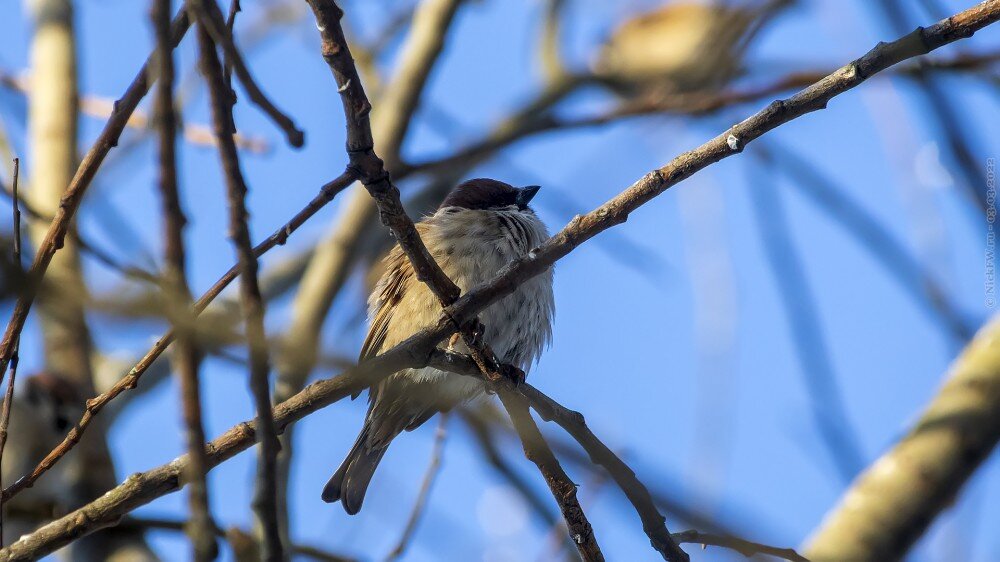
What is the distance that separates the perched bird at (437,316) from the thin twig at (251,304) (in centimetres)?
254

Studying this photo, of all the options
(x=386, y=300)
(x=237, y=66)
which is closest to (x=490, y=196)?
(x=386, y=300)

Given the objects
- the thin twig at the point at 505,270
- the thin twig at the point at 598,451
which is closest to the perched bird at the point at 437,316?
the thin twig at the point at 598,451

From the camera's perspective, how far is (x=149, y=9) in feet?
5.46

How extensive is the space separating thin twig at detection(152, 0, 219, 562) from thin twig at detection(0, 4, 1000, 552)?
67 centimetres

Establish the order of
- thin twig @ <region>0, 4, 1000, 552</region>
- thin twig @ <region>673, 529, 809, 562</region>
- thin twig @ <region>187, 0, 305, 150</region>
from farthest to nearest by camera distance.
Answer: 1. thin twig @ <region>673, 529, 809, 562</region>
2. thin twig @ <region>0, 4, 1000, 552</region>
3. thin twig @ <region>187, 0, 305, 150</region>

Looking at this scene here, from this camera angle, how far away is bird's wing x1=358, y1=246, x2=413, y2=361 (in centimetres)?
480

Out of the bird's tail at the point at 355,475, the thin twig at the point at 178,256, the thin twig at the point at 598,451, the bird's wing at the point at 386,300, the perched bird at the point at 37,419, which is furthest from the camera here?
the perched bird at the point at 37,419

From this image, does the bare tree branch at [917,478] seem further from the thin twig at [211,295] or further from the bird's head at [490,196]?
the thin twig at [211,295]

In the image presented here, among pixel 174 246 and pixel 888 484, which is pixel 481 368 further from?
pixel 888 484

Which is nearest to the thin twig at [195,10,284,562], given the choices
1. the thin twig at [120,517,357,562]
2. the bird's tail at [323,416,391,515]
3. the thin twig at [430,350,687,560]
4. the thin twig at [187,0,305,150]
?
the thin twig at [187,0,305,150]

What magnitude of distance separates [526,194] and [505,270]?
A: 112 inches

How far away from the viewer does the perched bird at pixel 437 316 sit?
14.9ft

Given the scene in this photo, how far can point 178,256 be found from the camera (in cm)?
163

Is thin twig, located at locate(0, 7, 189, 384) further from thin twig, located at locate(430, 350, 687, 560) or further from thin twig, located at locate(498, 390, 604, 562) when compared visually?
thin twig, located at locate(498, 390, 604, 562)
